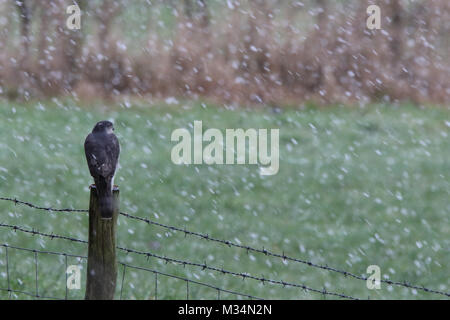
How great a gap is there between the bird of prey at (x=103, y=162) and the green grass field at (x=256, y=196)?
2.20 meters

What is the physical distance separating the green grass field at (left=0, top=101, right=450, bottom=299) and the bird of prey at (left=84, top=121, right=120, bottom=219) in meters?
2.20

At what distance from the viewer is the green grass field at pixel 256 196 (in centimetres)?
879

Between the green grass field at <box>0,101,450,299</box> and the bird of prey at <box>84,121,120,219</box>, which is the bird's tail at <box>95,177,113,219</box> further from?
the green grass field at <box>0,101,450,299</box>

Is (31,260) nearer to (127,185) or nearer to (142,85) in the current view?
(127,185)

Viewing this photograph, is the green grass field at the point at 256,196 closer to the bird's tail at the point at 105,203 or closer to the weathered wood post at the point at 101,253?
the weathered wood post at the point at 101,253

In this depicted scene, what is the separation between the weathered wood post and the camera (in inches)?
170

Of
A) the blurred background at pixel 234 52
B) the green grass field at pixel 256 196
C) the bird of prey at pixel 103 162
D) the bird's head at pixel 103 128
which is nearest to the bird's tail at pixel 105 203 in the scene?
A: the bird of prey at pixel 103 162

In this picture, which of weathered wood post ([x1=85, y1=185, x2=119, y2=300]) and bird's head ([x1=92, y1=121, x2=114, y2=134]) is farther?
bird's head ([x1=92, y1=121, x2=114, y2=134])

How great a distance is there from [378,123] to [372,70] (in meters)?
1.44

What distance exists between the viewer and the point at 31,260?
8.60 m

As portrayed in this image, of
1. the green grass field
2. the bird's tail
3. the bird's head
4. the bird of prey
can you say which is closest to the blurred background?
the green grass field

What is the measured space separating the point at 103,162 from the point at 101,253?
97 cm

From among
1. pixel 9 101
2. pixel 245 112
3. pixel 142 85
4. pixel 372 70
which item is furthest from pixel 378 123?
pixel 9 101
